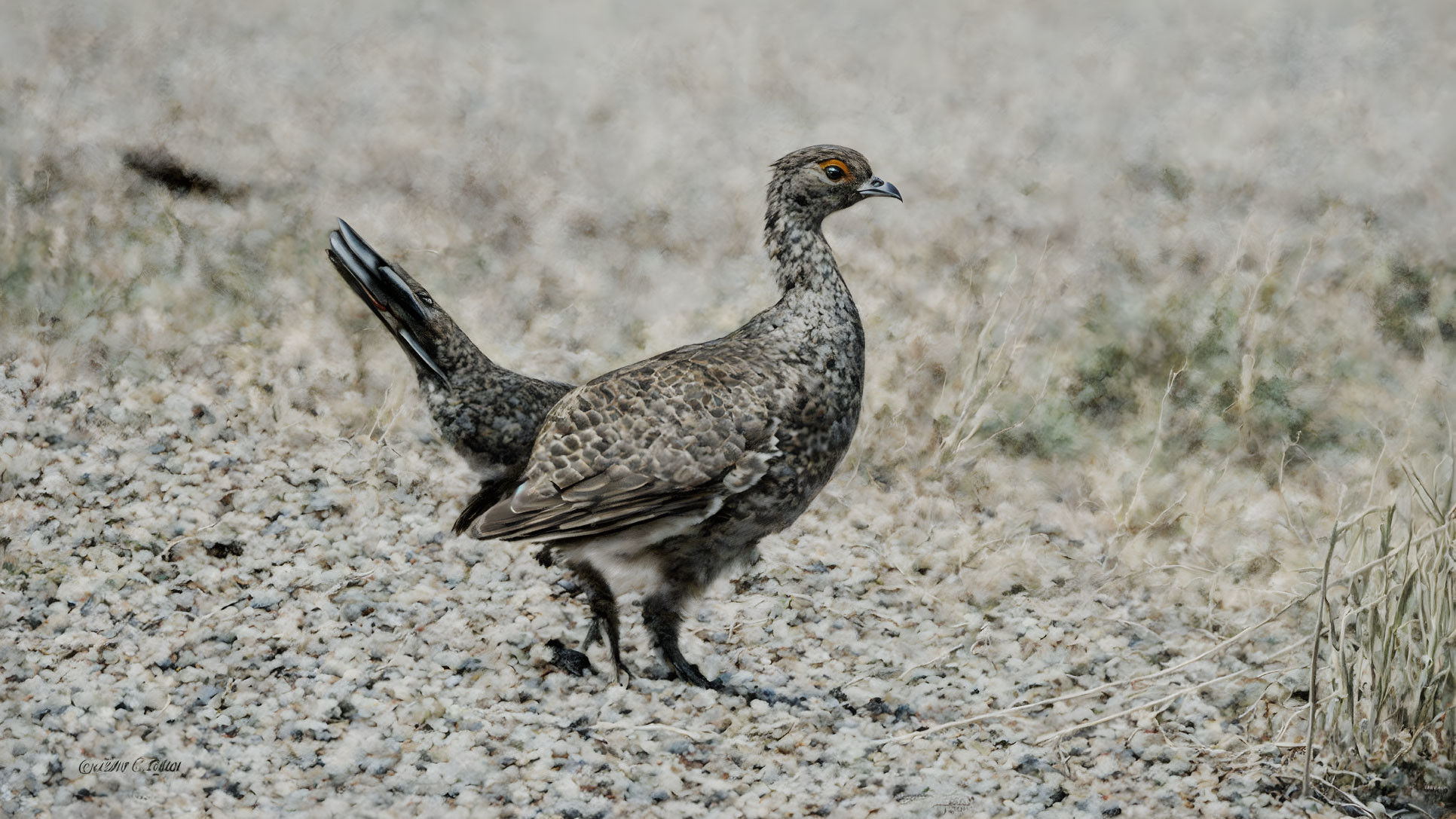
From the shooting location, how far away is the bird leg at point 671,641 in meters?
5.26

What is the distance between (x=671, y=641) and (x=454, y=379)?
1.31 meters

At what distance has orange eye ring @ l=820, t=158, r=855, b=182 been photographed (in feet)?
18.2

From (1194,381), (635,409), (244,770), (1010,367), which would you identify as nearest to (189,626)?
(244,770)

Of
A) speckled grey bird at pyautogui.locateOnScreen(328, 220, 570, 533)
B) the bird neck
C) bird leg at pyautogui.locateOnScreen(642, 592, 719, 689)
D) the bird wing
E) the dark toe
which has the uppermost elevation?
the bird neck

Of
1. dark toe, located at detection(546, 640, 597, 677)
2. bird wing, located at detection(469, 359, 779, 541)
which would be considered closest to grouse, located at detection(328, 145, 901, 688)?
bird wing, located at detection(469, 359, 779, 541)

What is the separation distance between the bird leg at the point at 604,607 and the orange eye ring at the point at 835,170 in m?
1.82

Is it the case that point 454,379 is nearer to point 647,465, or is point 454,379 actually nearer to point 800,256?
point 647,465

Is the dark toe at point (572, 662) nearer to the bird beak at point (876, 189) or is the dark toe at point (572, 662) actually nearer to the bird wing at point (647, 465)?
the bird wing at point (647, 465)

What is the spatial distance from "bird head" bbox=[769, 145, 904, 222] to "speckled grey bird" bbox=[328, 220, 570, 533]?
1.27m

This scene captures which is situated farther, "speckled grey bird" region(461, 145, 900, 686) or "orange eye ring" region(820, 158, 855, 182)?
"orange eye ring" region(820, 158, 855, 182)

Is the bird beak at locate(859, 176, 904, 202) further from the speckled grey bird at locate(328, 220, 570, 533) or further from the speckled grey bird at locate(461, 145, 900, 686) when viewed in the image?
the speckled grey bird at locate(328, 220, 570, 533)

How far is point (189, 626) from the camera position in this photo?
5.40 metres

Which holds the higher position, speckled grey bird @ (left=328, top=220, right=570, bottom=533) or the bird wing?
speckled grey bird @ (left=328, top=220, right=570, bottom=533)

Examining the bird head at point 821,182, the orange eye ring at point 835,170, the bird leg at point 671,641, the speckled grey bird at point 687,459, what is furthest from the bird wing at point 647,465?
the orange eye ring at point 835,170
